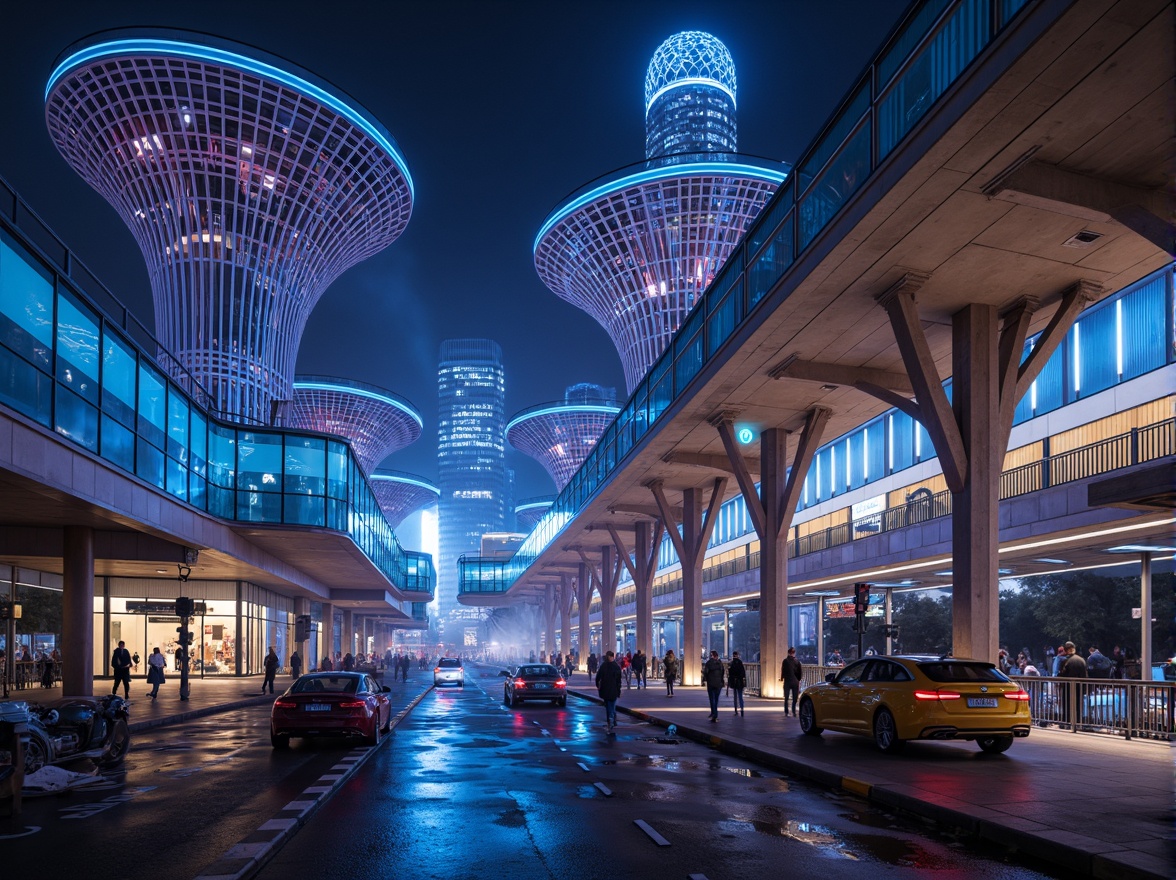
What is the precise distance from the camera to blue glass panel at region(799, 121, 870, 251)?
16719mm

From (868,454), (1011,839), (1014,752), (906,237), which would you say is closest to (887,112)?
(906,237)

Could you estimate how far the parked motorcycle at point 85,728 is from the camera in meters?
14.5

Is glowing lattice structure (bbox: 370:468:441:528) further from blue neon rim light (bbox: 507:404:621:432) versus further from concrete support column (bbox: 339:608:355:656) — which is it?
concrete support column (bbox: 339:608:355:656)

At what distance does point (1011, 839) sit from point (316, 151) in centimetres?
4957

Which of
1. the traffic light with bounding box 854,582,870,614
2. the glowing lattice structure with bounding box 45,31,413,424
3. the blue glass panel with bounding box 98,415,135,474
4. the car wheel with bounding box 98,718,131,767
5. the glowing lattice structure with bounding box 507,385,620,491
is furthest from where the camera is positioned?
the glowing lattice structure with bounding box 507,385,620,491

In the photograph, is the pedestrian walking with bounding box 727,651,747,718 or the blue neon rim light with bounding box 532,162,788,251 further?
the blue neon rim light with bounding box 532,162,788,251

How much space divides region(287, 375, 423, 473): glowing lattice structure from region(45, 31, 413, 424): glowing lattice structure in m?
37.0

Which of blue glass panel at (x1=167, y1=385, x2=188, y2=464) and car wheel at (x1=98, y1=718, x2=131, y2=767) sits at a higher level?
blue glass panel at (x1=167, y1=385, x2=188, y2=464)

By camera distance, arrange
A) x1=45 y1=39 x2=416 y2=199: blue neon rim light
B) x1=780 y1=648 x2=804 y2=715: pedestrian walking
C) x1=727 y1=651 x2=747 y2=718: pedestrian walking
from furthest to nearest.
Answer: x1=45 y1=39 x2=416 y2=199: blue neon rim light → x1=780 y1=648 x2=804 y2=715: pedestrian walking → x1=727 y1=651 x2=747 y2=718: pedestrian walking

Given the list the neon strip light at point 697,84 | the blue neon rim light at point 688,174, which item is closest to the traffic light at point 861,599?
the blue neon rim light at point 688,174

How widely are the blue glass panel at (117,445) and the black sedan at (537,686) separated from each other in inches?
498

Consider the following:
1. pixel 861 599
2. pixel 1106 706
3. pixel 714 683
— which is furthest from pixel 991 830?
pixel 861 599

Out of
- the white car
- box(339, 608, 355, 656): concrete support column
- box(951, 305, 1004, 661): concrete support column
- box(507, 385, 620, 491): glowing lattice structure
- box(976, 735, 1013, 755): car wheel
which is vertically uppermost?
box(507, 385, 620, 491): glowing lattice structure

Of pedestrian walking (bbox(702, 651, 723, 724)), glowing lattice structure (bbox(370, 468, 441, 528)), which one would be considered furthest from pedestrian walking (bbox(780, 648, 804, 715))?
glowing lattice structure (bbox(370, 468, 441, 528))
